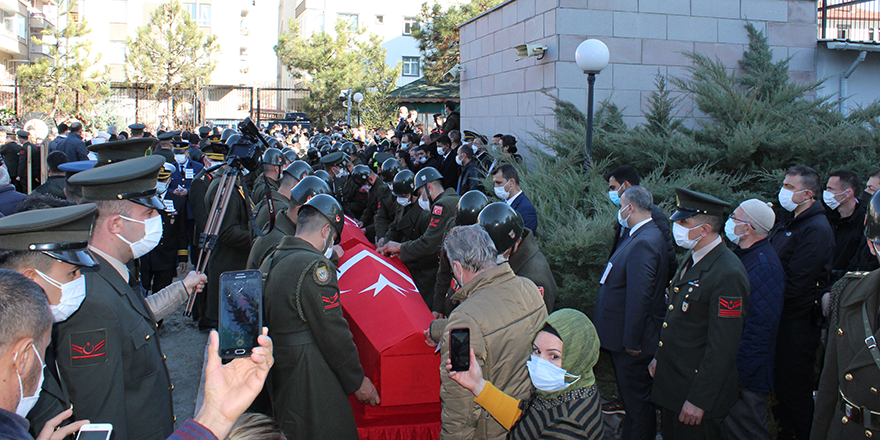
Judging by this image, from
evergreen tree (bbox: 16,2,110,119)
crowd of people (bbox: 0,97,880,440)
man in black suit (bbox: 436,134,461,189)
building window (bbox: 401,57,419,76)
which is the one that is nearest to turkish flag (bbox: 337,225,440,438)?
crowd of people (bbox: 0,97,880,440)

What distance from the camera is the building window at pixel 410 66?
149 ft

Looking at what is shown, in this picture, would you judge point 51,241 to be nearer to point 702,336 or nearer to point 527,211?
point 702,336

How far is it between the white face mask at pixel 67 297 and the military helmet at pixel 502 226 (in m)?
2.18

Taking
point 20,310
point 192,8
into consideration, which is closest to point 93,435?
point 20,310

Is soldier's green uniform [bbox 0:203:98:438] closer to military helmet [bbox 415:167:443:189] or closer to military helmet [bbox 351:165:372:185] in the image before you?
military helmet [bbox 415:167:443:189]

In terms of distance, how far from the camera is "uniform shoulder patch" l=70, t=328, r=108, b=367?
7.47ft

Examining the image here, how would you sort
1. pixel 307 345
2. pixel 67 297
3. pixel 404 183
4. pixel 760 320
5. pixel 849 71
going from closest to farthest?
pixel 67 297, pixel 307 345, pixel 760 320, pixel 404 183, pixel 849 71

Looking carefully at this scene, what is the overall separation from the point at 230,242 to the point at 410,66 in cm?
4163

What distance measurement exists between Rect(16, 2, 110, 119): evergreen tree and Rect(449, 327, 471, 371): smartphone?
1179 inches

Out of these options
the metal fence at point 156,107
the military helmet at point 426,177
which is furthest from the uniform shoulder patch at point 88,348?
the metal fence at point 156,107

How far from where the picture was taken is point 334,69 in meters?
33.7

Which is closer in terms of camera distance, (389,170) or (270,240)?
(270,240)

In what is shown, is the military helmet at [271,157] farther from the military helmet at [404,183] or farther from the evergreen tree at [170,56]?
the evergreen tree at [170,56]

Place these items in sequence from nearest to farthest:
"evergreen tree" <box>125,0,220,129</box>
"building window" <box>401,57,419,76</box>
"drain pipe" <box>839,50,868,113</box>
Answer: "drain pipe" <box>839,50,868,113</box>, "evergreen tree" <box>125,0,220,129</box>, "building window" <box>401,57,419,76</box>
